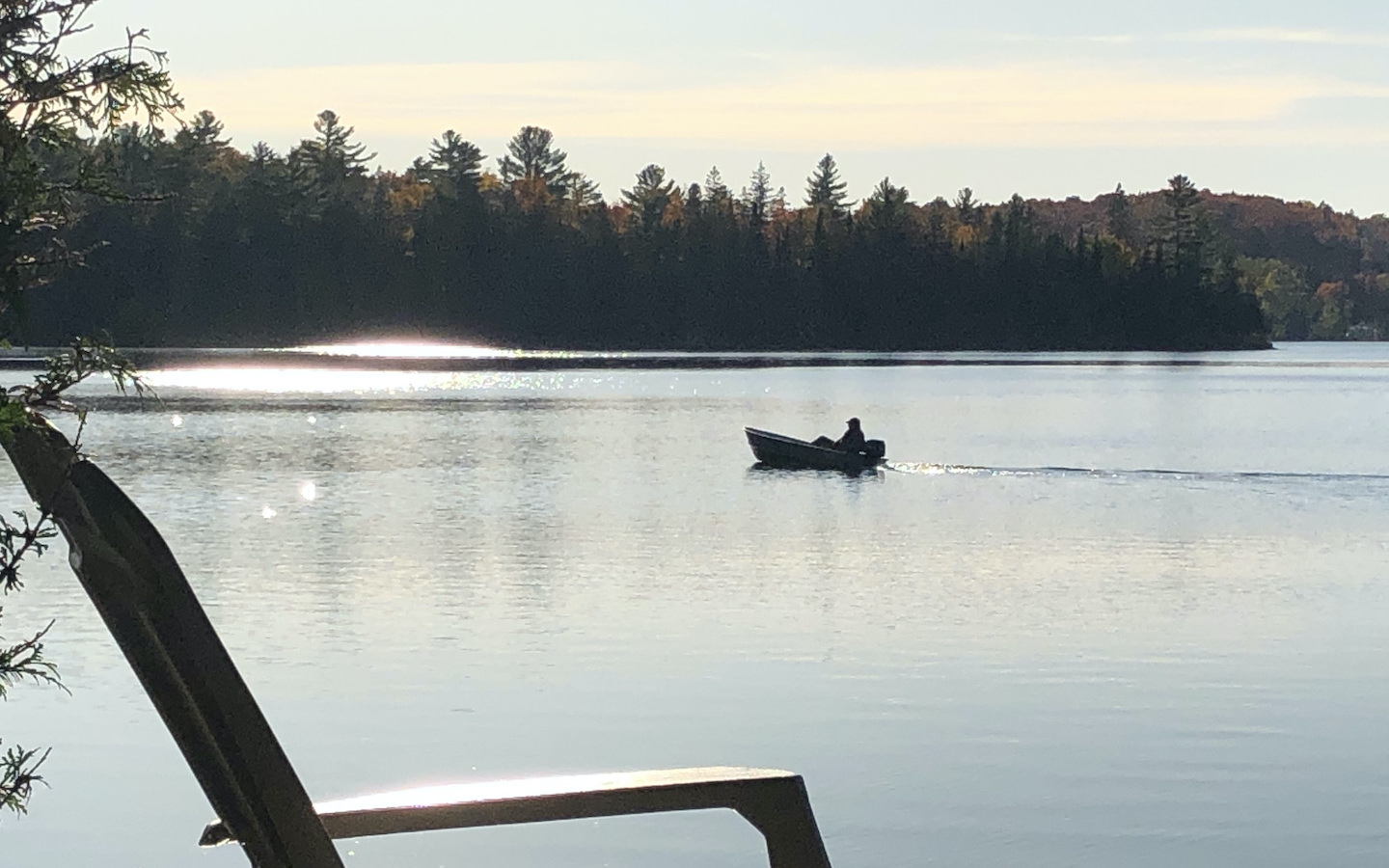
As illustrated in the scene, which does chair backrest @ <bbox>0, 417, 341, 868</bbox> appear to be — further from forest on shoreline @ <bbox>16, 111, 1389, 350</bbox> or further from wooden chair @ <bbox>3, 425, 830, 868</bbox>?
forest on shoreline @ <bbox>16, 111, 1389, 350</bbox>

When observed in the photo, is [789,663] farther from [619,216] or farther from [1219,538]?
[619,216]

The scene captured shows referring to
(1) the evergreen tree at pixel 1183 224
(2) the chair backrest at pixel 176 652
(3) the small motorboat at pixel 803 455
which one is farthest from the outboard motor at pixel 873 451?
(1) the evergreen tree at pixel 1183 224

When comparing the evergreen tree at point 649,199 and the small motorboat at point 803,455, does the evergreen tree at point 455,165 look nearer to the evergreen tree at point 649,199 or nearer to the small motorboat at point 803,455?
the evergreen tree at point 649,199

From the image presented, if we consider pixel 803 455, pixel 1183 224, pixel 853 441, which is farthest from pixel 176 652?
pixel 1183 224

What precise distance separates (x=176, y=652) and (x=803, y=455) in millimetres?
42538

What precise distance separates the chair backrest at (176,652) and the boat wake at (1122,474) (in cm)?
4385

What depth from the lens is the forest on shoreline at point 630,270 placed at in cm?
14912

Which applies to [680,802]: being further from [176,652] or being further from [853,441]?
[853,441]

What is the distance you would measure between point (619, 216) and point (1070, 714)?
182 m

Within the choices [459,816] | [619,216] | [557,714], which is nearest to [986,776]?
[557,714]

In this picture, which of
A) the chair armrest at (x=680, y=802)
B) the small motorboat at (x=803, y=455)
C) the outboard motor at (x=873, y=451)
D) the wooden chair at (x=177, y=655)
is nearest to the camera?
the wooden chair at (x=177, y=655)

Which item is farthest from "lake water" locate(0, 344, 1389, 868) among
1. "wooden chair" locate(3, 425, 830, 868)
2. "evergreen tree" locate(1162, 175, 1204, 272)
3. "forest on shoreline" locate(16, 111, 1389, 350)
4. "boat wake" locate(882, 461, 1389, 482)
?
"evergreen tree" locate(1162, 175, 1204, 272)

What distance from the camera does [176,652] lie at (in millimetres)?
2828

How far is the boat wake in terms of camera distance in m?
45.6
